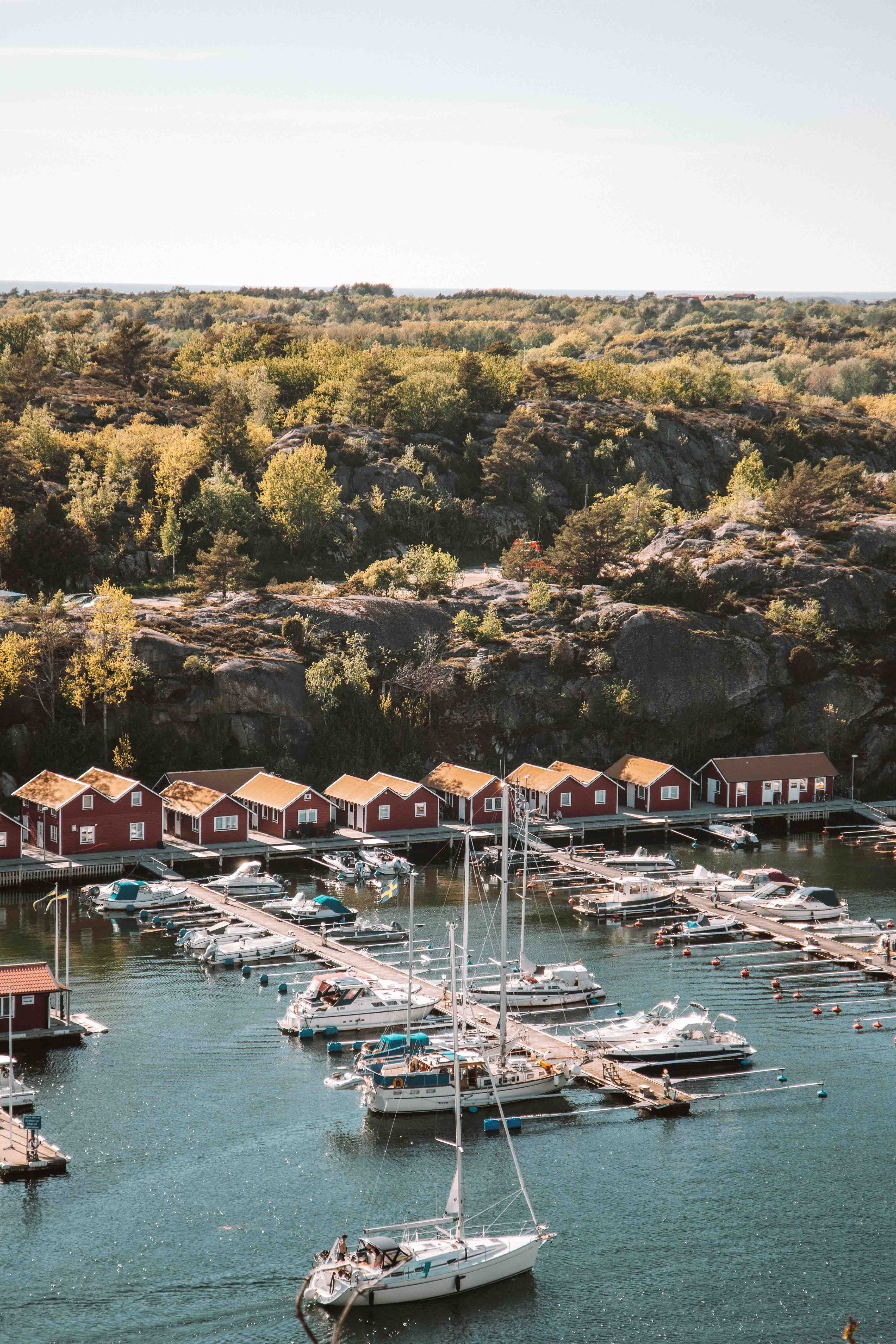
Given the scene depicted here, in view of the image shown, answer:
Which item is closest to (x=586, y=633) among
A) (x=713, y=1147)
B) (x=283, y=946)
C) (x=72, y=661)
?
(x=72, y=661)

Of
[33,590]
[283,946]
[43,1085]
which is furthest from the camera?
[33,590]

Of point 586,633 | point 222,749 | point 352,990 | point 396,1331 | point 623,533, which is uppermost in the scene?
point 623,533

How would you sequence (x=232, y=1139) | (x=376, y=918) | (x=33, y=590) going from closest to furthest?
(x=232, y=1139) → (x=376, y=918) → (x=33, y=590)

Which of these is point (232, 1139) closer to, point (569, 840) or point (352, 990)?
point (352, 990)

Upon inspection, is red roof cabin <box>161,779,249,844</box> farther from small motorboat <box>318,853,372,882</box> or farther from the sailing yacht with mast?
the sailing yacht with mast

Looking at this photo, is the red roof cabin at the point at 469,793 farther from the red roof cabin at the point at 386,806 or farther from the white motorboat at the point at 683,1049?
the white motorboat at the point at 683,1049

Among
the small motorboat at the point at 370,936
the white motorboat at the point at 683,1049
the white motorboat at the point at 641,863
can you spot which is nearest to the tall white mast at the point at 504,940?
the white motorboat at the point at 683,1049
